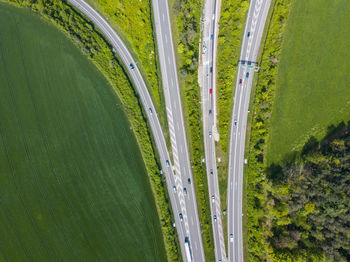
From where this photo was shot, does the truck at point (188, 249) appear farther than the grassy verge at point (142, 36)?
No

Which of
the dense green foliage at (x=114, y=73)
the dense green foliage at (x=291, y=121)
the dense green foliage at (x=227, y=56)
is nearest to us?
the dense green foliage at (x=291, y=121)

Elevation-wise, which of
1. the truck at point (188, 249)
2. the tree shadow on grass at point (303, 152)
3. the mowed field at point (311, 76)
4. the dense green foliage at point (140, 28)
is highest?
the dense green foliage at point (140, 28)

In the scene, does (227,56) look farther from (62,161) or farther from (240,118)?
(62,161)

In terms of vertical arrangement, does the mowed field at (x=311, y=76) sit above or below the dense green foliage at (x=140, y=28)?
below

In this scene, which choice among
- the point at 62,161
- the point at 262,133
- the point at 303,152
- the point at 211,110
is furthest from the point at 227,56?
the point at 62,161

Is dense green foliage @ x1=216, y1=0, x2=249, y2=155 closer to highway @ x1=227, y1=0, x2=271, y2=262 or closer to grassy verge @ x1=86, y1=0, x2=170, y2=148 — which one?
highway @ x1=227, y1=0, x2=271, y2=262

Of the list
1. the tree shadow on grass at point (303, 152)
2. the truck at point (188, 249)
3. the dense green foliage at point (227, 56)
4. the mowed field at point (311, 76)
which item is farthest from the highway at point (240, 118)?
the truck at point (188, 249)

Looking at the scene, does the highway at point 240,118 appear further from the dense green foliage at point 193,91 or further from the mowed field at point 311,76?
the mowed field at point 311,76
